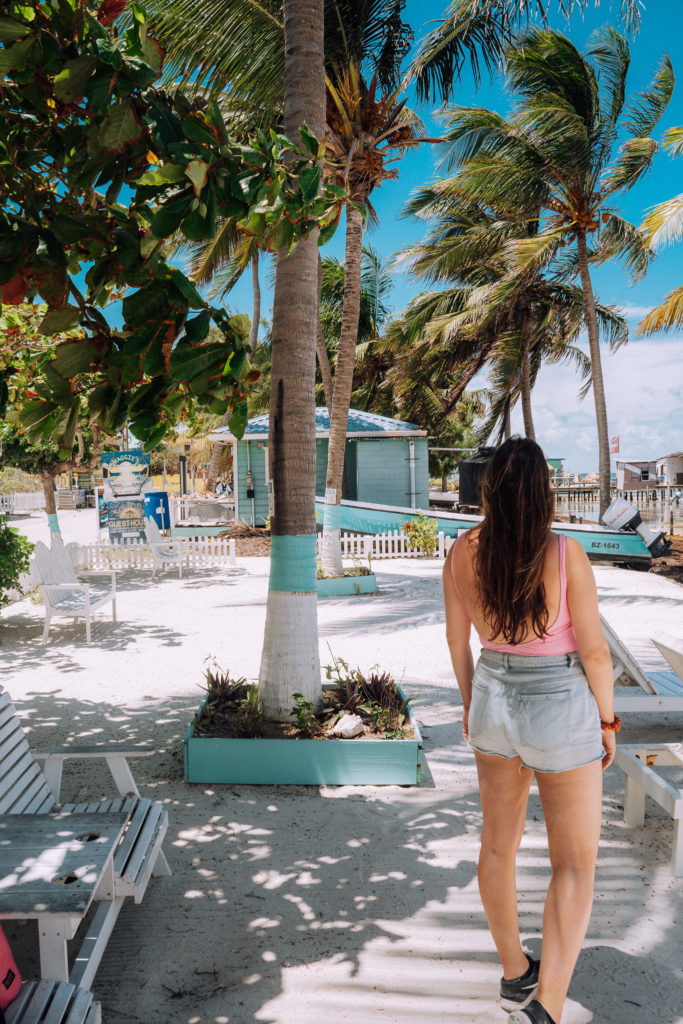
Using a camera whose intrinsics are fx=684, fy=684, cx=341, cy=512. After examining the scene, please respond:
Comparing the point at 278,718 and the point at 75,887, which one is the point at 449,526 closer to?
the point at 278,718

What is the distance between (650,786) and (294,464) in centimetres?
298

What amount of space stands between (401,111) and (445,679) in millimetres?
9254

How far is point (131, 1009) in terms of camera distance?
253 cm

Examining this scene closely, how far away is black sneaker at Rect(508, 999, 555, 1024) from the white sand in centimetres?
25

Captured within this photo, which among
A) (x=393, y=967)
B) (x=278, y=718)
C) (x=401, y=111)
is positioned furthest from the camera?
(x=401, y=111)

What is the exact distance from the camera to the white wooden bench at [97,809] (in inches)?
101

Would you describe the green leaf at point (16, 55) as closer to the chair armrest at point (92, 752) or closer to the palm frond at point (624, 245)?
the chair armrest at point (92, 752)

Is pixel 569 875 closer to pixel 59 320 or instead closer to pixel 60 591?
pixel 59 320

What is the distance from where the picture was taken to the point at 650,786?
3678 mm

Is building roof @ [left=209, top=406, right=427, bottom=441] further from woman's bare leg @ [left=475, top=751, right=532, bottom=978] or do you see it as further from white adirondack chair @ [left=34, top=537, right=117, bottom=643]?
woman's bare leg @ [left=475, top=751, right=532, bottom=978]

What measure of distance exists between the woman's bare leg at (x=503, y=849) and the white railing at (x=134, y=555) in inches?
478

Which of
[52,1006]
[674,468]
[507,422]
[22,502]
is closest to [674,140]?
[507,422]

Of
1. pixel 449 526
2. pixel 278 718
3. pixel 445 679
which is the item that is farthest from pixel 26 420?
pixel 449 526

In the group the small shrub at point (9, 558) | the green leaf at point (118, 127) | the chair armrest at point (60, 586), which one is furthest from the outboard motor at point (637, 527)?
the green leaf at point (118, 127)
